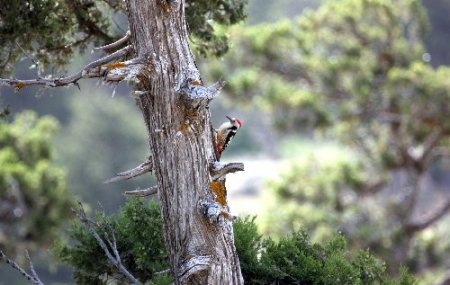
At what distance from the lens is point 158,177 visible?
16.4 feet

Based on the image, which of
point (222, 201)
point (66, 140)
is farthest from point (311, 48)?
point (66, 140)

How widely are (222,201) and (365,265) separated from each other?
1316 millimetres

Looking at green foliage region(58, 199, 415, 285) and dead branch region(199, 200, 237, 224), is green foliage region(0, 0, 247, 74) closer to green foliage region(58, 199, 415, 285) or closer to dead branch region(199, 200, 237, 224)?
green foliage region(58, 199, 415, 285)

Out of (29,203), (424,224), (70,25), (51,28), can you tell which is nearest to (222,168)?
(51,28)

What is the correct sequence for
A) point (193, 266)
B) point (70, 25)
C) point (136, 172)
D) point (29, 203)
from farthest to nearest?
point (29, 203) → point (70, 25) → point (136, 172) → point (193, 266)

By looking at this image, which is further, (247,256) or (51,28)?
(51,28)

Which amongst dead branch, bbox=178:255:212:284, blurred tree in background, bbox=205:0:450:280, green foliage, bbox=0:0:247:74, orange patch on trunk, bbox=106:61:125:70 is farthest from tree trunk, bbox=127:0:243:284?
blurred tree in background, bbox=205:0:450:280

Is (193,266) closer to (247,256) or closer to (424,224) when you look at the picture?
(247,256)

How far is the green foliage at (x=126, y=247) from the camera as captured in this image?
19.4 ft

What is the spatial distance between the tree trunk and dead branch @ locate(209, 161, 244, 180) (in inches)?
1.2

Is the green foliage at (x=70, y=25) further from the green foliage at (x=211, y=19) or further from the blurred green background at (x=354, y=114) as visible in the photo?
the blurred green background at (x=354, y=114)

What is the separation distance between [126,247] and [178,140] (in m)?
1.44

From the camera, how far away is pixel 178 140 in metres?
4.91

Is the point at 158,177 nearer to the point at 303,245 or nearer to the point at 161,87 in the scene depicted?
the point at 161,87
